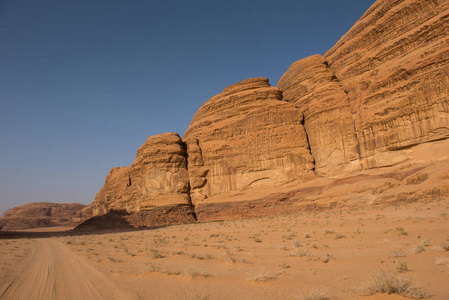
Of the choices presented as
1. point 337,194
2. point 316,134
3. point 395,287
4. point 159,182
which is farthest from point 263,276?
point 159,182

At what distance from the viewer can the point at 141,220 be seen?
146 ft

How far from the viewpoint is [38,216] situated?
4434 inches

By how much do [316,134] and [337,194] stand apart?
13.3 metres

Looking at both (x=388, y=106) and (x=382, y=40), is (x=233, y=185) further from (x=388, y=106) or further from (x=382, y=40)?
(x=382, y=40)

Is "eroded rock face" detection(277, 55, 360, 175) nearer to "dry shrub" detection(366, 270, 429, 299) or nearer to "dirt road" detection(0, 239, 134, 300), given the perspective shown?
"dry shrub" detection(366, 270, 429, 299)

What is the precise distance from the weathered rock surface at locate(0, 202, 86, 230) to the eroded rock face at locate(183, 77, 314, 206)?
223ft

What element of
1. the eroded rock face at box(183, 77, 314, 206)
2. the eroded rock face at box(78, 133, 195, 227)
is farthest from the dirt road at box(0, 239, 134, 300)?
the eroded rock face at box(183, 77, 314, 206)

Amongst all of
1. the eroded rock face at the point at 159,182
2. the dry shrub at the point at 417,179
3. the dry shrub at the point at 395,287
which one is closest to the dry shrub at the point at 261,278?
the dry shrub at the point at 395,287

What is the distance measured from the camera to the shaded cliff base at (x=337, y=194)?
2290 centimetres

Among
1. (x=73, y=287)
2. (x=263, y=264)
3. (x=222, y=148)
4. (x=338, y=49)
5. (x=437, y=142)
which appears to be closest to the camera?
(x=73, y=287)

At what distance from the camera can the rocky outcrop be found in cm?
2738

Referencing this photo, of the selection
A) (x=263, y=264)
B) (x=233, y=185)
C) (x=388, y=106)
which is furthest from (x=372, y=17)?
(x=263, y=264)

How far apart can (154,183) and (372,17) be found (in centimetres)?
4366

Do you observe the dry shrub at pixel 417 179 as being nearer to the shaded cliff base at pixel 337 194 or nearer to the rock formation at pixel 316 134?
the shaded cliff base at pixel 337 194
